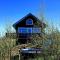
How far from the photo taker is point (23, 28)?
46.1 meters

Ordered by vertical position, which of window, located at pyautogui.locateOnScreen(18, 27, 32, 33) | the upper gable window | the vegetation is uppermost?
the upper gable window

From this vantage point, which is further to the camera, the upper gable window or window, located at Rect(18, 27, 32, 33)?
the upper gable window

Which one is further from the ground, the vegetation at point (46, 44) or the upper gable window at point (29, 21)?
the upper gable window at point (29, 21)

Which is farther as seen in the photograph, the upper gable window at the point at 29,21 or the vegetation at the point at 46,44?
the upper gable window at the point at 29,21

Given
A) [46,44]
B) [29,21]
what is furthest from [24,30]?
[46,44]

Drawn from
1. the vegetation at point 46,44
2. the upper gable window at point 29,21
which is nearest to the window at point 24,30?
the upper gable window at point 29,21

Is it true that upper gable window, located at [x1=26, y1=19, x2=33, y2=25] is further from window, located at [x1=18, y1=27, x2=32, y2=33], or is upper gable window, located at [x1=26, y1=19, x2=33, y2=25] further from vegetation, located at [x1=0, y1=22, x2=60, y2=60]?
vegetation, located at [x1=0, y1=22, x2=60, y2=60]

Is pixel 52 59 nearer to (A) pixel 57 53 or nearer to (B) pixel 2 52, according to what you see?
(A) pixel 57 53

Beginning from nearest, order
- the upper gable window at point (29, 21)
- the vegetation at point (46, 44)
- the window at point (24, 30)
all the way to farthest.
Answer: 1. the vegetation at point (46, 44)
2. the window at point (24, 30)
3. the upper gable window at point (29, 21)

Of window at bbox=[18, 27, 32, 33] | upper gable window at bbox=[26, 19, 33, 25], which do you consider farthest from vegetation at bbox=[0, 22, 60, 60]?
upper gable window at bbox=[26, 19, 33, 25]

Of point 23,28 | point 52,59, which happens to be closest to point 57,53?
point 52,59

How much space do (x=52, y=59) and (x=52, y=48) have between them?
1000mm

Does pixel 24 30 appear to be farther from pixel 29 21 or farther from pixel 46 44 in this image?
A: pixel 46 44

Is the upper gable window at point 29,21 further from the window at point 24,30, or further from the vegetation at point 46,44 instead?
the vegetation at point 46,44
